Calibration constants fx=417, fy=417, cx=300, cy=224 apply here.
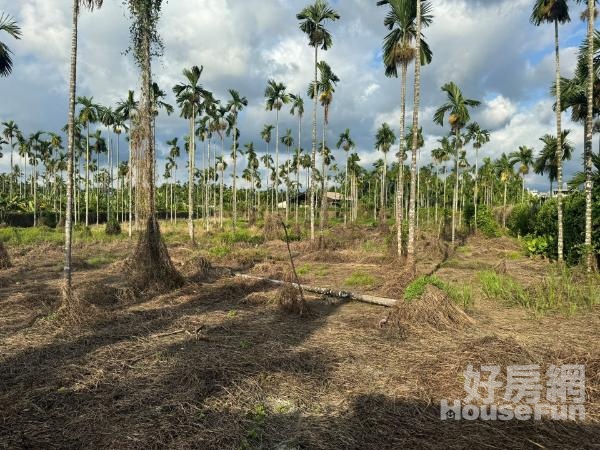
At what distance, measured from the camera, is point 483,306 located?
33.1ft

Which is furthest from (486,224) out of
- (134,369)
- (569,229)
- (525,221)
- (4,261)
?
→ (134,369)

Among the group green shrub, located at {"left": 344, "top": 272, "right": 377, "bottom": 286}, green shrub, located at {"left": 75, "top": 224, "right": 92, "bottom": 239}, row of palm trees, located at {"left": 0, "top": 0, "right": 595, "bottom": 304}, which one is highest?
row of palm trees, located at {"left": 0, "top": 0, "right": 595, "bottom": 304}

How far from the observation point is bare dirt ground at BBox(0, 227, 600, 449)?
4184mm

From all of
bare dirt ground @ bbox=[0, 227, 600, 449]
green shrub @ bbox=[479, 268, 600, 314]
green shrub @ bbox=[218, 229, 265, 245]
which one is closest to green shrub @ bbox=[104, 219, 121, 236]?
green shrub @ bbox=[218, 229, 265, 245]

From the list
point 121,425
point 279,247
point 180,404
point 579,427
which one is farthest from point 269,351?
point 279,247

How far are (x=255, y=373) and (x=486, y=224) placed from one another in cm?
3534

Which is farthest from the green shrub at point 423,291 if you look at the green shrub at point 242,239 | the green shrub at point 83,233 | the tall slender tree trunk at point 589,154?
the green shrub at point 83,233

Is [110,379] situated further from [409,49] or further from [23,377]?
[409,49]

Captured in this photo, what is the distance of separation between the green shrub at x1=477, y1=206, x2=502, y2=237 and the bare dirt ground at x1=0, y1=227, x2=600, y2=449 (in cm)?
2825

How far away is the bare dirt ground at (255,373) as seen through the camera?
4184 millimetres

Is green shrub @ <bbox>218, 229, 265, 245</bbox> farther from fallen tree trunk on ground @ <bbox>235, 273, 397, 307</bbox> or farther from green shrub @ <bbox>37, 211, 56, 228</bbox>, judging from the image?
green shrub @ <bbox>37, 211, 56, 228</bbox>

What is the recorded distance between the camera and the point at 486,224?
36625 millimetres

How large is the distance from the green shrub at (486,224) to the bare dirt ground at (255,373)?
28246mm

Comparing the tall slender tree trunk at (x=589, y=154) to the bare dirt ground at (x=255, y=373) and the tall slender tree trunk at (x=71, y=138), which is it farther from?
the tall slender tree trunk at (x=71, y=138)
